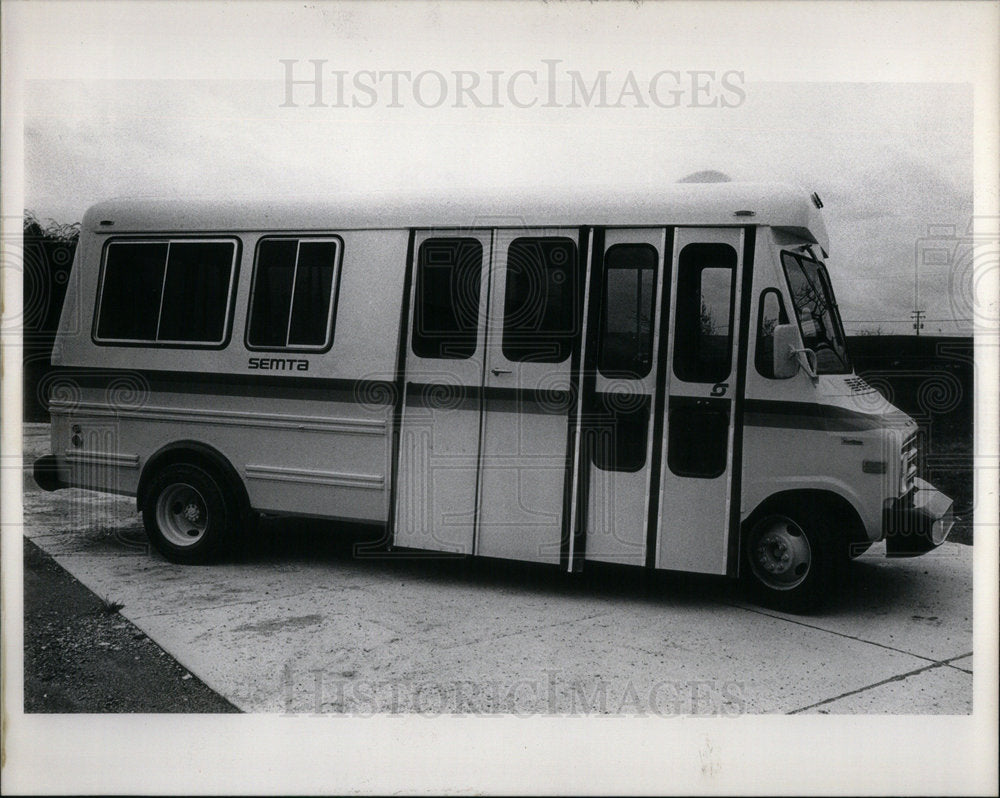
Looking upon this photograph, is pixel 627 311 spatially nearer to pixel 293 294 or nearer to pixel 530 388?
pixel 530 388

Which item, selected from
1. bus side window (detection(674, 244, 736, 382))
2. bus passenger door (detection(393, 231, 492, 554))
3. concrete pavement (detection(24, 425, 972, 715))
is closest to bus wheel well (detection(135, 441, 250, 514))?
concrete pavement (detection(24, 425, 972, 715))

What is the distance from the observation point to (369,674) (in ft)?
15.7

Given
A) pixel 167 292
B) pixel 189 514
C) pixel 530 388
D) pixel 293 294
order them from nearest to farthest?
pixel 530 388 → pixel 293 294 → pixel 167 292 → pixel 189 514

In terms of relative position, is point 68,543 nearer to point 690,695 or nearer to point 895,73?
point 690,695

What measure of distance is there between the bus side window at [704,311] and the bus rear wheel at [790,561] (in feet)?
3.26

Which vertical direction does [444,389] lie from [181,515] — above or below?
above

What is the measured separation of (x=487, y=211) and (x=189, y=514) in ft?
10.1

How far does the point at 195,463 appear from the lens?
629 centimetres

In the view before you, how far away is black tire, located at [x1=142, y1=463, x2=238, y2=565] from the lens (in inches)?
246

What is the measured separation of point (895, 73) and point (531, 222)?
2.21 m

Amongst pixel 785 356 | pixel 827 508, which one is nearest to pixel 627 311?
pixel 785 356

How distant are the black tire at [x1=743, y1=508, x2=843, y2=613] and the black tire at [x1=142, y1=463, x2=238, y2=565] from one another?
3.53 meters

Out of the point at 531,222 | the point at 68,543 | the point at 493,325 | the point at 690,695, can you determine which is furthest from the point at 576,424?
the point at 68,543
